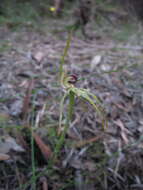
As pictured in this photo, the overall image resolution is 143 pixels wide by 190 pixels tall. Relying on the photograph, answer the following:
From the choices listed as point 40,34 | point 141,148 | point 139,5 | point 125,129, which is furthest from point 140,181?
point 139,5

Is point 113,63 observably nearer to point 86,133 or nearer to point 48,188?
point 86,133

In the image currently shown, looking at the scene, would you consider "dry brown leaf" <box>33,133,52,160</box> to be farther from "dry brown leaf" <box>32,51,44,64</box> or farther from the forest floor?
"dry brown leaf" <box>32,51,44,64</box>

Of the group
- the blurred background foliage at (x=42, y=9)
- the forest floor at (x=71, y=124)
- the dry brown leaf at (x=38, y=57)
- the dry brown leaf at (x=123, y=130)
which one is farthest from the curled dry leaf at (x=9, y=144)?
the blurred background foliage at (x=42, y=9)

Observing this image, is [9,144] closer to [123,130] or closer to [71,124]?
[71,124]

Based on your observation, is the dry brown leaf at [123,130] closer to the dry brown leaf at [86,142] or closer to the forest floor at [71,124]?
the forest floor at [71,124]

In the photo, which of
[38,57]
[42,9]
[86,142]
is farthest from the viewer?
[42,9]

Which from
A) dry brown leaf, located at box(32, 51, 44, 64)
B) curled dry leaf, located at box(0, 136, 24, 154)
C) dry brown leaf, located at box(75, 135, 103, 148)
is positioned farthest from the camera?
dry brown leaf, located at box(32, 51, 44, 64)

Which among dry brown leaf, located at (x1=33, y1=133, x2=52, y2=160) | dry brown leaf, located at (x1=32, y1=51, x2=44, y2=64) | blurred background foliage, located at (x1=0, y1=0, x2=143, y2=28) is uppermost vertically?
blurred background foliage, located at (x1=0, y1=0, x2=143, y2=28)

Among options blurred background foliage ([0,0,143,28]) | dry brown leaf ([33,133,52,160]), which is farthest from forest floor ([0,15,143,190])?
blurred background foliage ([0,0,143,28])

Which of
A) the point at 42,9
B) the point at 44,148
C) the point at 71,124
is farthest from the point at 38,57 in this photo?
the point at 42,9
